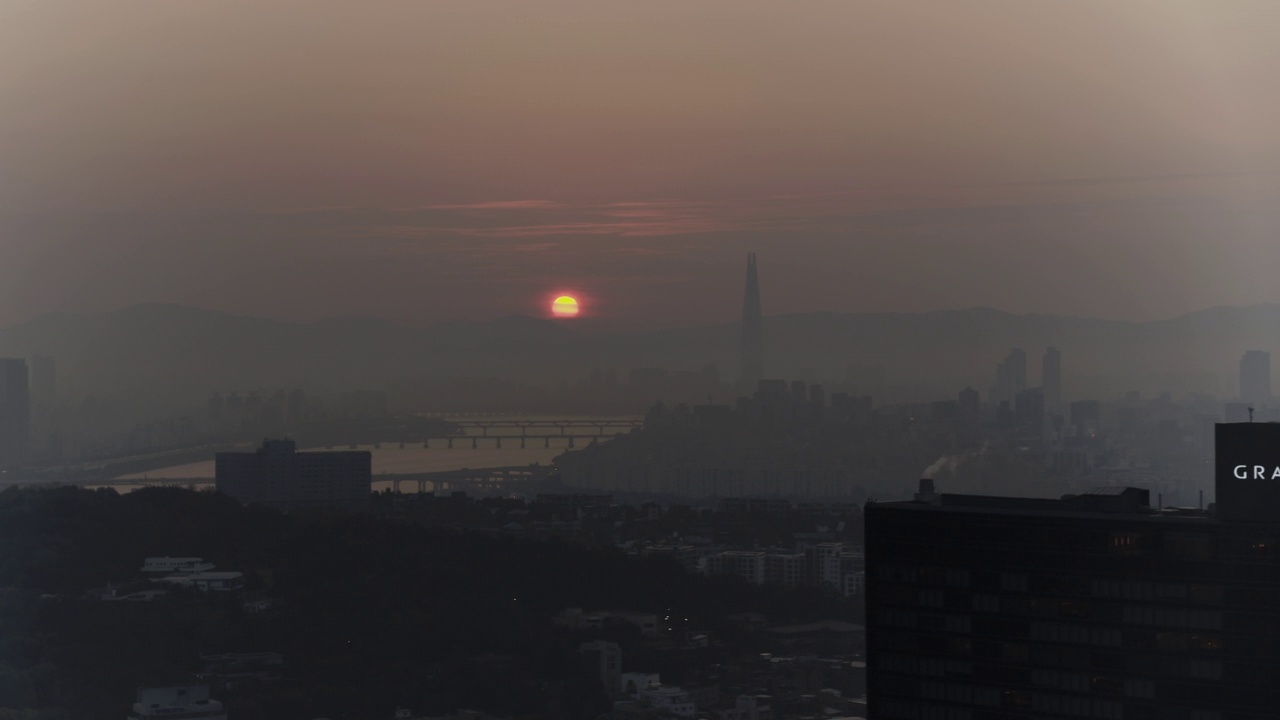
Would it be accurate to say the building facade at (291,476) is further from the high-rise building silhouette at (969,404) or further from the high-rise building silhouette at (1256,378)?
the high-rise building silhouette at (1256,378)

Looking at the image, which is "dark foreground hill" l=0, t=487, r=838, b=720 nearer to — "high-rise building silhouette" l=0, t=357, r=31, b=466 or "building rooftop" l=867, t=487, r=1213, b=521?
"high-rise building silhouette" l=0, t=357, r=31, b=466

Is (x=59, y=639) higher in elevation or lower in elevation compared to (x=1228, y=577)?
lower

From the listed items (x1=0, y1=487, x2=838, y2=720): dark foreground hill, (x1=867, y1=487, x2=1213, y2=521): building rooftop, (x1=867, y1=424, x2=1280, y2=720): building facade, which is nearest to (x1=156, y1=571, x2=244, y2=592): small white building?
(x1=0, y1=487, x2=838, y2=720): dark foreground hill

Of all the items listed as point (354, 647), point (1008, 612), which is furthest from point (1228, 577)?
point (354, 647)

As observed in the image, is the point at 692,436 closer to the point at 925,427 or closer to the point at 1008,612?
the point at 925,427

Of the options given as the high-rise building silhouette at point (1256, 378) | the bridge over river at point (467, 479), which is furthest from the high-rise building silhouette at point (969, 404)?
the bridge over river at point (467, 479)

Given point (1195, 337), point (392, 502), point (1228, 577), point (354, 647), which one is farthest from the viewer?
point (392, 502)

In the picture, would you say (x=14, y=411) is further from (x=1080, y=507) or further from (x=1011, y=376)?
(x=1080, y=507)

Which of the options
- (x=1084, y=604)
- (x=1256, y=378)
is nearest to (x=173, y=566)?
(x=1256, y=378)
